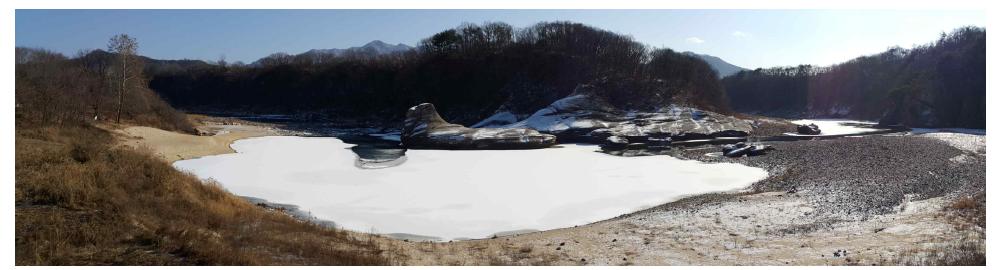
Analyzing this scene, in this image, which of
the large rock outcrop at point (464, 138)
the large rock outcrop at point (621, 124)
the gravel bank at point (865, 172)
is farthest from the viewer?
the large rock outcrop at point (621, 124)

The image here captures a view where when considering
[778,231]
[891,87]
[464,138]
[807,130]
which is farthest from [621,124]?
[891,87]

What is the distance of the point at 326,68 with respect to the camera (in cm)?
10294

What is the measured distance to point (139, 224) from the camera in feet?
31.6

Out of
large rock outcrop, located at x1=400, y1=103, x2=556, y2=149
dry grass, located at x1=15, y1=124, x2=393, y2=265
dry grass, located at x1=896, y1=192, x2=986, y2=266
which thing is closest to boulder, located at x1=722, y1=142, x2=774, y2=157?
large rock outcrop, located at x1=400, y1=103, x2=556, y2=149

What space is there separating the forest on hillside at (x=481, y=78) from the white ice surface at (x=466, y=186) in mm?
32208

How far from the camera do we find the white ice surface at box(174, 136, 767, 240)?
1538 cm

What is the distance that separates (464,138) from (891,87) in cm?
7152

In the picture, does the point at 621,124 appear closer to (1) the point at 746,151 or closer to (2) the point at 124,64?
(1) the point at 746,151

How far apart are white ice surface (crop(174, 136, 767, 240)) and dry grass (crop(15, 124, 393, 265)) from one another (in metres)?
3.18

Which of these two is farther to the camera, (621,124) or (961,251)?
(621,124)

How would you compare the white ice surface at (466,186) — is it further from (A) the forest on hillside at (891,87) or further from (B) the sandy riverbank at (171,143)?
(A) the forest on hillside at (891,87)

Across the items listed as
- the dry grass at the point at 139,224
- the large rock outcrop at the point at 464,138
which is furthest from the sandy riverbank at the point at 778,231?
the large rock outcrop at the point at 464,138

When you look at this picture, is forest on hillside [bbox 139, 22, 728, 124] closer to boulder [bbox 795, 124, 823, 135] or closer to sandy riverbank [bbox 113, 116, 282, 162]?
boulder [bbox 795, 124, 823, 135]

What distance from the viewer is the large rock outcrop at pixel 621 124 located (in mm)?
43375
